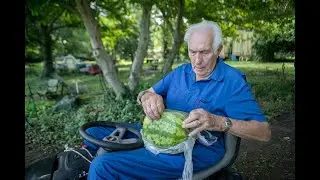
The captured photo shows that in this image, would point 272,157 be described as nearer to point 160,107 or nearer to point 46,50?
point 160,107

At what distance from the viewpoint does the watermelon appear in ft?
6.01

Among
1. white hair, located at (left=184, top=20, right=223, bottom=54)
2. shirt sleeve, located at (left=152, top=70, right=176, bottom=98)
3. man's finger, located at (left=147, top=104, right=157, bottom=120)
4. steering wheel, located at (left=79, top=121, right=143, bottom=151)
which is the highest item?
white hair, located at (left=184, top=20, right=223, bottom=54)

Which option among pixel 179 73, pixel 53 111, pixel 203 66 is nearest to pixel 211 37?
pixel 203 66

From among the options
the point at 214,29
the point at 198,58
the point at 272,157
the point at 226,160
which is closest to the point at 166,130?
the point at 226,160

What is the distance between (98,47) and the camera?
7.93 m

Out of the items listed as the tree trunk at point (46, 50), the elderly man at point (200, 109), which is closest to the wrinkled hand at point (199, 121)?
the elderly man at point (200, 109)

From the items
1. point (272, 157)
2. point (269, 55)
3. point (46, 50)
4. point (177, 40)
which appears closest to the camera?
point (272, 157)

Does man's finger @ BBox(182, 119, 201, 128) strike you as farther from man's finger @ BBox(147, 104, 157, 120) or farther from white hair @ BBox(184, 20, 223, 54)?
white hair @ BBox(184, 20, 223, 54)

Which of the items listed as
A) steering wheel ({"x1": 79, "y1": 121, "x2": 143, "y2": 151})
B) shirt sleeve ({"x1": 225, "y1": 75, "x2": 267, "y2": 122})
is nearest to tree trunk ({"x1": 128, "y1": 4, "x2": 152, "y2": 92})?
steering wheel ({"x1": 79, "y1": 121, "x2": 143, "y2": 151})

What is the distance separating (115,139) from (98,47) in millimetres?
6050

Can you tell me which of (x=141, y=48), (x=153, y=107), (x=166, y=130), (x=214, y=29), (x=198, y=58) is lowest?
(x=166, y=130)

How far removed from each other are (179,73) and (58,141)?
14.7 ft

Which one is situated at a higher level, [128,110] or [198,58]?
[198,58]
